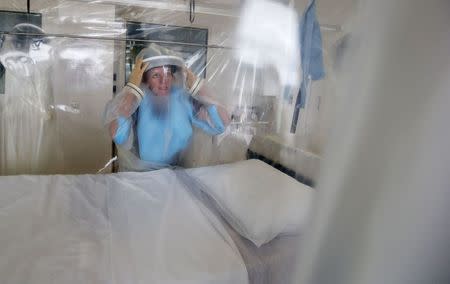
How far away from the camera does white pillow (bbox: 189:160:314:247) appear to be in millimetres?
882

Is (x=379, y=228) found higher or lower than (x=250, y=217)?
higher

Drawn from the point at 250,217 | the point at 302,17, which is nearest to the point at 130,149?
the point at 250,217

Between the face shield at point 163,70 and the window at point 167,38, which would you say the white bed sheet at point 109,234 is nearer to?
the face shield at point 163,70

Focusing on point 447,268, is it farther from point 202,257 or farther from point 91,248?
point 91,248

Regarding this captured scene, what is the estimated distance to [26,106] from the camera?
142 cm

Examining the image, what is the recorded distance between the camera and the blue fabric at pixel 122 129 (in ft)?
4.43

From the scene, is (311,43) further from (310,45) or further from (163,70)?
(163,70)

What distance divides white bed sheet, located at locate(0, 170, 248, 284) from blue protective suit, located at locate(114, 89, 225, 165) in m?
0.19

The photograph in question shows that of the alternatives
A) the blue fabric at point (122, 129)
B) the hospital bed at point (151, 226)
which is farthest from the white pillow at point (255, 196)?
the blue fabric at point (122, 129)

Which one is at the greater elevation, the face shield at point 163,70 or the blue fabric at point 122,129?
the face shield at point 163,70

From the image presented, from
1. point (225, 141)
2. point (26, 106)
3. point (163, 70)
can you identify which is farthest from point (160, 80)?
point (26, 106)

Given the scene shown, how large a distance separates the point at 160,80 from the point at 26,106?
694 mm

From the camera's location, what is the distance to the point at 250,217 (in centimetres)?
95

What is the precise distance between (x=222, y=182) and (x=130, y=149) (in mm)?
550
